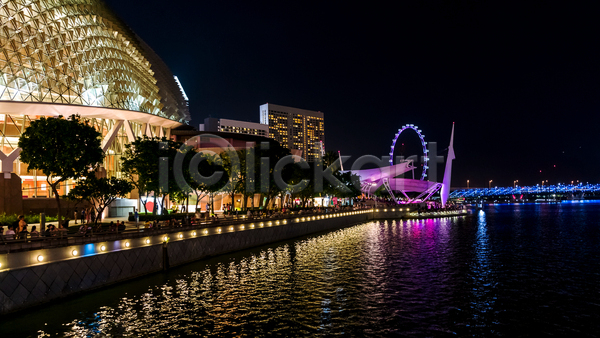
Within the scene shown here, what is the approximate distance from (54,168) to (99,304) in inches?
668

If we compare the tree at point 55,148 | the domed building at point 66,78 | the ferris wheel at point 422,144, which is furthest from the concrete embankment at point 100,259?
the ferris wheel at point 422,144

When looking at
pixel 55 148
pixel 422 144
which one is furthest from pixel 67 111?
pixel 422 144

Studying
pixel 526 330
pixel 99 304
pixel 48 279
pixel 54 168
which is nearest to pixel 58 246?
pixel 48 279

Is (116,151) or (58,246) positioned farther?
(116,151)

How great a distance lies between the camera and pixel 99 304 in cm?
2252

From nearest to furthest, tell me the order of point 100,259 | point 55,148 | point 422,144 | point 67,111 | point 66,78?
point 100,259, point 55,148, point 66,78, point 67,111, point 422,144

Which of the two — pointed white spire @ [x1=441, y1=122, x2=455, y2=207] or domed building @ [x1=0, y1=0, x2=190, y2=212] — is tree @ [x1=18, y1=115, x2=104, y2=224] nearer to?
domed building @ [x1=0, y1=0, x2=190, y2=212]

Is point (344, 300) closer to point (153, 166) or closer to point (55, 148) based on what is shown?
point (55, 148)

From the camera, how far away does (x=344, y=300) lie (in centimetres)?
2395

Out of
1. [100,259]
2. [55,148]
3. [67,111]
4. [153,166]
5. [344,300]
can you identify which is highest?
[67,111]

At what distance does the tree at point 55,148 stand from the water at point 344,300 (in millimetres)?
12820

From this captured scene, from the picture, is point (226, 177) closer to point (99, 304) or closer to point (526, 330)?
point (99, 304)

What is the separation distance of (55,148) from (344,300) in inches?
1040

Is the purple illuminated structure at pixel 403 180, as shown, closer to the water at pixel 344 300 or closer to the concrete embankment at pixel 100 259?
the water at pixel 344 300
